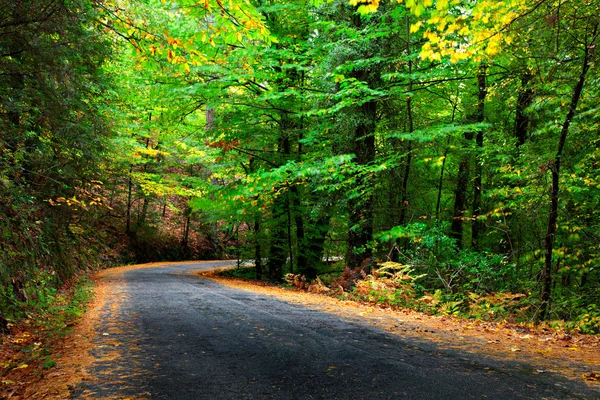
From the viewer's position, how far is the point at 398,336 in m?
6.04

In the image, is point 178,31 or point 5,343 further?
point 178,31

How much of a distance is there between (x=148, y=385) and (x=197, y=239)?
2799cm

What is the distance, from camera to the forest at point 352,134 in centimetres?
653

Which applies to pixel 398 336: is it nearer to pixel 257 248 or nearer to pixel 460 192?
pixel 460 192

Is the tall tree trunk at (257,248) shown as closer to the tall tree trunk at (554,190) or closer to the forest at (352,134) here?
the forest at (352,134)

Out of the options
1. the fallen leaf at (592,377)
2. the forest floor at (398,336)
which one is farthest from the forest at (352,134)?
the fallen leaf at (592,377)

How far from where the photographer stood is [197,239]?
3109 centimetres

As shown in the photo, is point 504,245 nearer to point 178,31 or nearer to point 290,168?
point 290,168

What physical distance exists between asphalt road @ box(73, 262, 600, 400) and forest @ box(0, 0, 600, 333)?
101 inches

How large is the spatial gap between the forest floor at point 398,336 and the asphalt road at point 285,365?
0.37ft

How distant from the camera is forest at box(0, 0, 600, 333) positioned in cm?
653

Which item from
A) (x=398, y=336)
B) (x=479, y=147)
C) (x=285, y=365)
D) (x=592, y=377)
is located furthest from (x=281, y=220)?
(x=592, y=377)

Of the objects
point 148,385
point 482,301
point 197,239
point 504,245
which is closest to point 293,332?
point 148,385

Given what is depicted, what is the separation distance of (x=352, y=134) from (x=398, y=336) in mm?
7989
